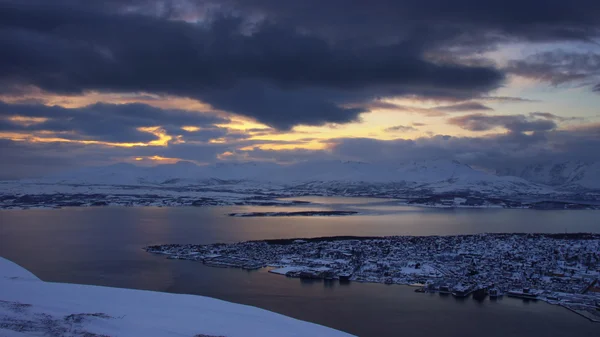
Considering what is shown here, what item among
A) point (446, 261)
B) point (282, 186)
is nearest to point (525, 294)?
point (446, 261)

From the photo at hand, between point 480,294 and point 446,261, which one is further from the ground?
point 446,261

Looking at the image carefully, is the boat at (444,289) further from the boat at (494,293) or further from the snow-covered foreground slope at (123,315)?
the snow-covered foreground slope at (123,315)

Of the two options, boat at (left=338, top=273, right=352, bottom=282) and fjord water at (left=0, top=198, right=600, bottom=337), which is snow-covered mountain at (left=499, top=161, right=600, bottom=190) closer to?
fjord water at (left=0, top=198, right=600, bottom=337)

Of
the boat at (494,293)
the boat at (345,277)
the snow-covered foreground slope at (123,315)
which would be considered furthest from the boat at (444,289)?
the snow-covered foreground slope at (123,315)

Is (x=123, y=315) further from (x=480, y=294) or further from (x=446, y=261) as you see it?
(x=446, y=261)

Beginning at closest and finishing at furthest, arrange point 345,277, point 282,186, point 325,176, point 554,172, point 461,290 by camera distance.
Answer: point 461,290 < point 345,277 < point 282,186 < point 325,176 < point 554,172

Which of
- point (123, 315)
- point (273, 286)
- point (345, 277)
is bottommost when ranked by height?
point (273, 286)

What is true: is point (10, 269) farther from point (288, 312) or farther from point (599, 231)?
point (599, 231)
